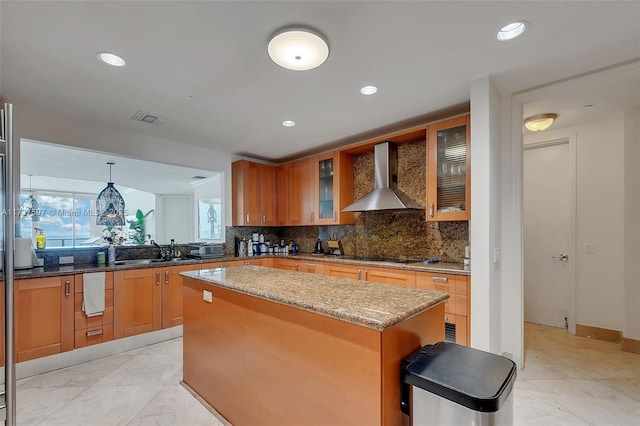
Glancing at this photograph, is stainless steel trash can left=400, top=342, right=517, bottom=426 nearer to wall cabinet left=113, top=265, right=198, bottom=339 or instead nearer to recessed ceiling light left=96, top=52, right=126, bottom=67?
recessed ceiling light left=96, top=52, right=126, bottom=67

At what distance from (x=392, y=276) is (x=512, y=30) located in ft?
7.49

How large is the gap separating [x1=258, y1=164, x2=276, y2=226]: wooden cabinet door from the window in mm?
2430

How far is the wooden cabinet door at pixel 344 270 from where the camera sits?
341 cm

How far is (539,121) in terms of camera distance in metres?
3.07

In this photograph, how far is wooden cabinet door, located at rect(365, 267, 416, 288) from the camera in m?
2.94

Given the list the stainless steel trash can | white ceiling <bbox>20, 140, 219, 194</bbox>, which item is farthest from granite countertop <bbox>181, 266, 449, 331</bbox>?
white ceiling <bbox>20, 140, 219, 194</bbox>

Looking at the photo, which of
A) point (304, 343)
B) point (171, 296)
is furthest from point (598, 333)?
point (171, 296)

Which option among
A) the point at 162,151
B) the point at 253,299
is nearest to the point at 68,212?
the point at 162,151

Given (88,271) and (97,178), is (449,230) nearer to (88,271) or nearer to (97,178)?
(88,271)

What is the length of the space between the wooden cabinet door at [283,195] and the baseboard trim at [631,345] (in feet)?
13.9

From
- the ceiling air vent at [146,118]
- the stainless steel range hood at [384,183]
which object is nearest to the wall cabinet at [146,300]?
the ceiling air vent at [146,118]

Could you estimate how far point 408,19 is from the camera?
1.64 m

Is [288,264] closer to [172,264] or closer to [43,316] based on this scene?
[172,264]

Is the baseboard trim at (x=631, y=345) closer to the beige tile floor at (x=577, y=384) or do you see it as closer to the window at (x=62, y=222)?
the beige tile floor at (x=577, y=384)
